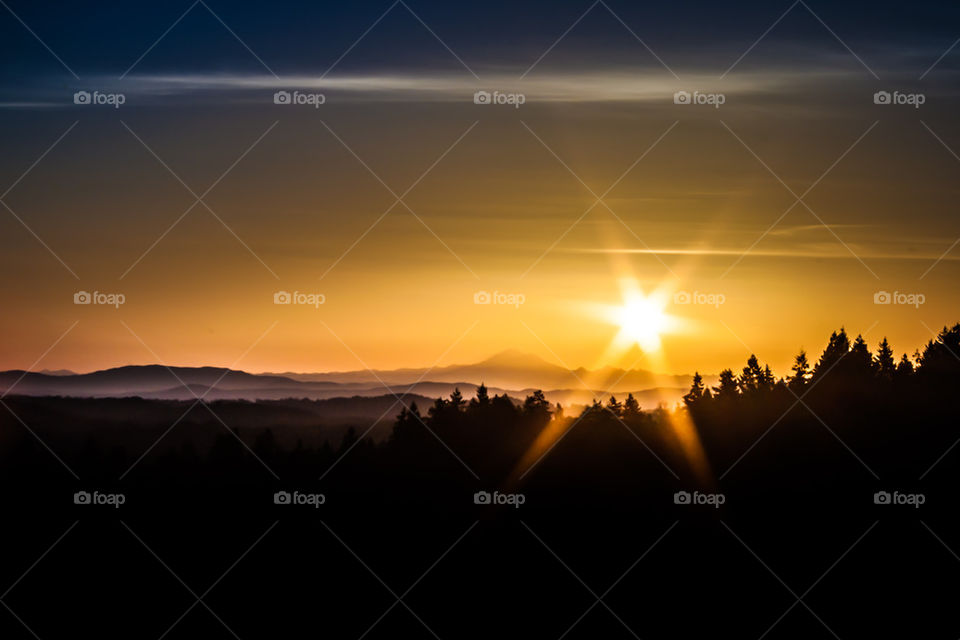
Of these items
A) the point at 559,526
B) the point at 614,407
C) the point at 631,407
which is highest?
the point at 631,407

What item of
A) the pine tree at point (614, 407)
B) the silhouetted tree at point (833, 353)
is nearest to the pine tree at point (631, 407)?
the pine tree at point (614, 407)

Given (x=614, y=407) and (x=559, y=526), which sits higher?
(x=614, y=407)

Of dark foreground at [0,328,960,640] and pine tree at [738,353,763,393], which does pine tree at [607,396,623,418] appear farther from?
pine tree at [738,353,763,393]

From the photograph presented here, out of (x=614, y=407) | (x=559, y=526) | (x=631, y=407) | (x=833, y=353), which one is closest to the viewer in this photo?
(x=614, y=407)

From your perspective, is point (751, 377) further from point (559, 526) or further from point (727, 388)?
point (559, 526)

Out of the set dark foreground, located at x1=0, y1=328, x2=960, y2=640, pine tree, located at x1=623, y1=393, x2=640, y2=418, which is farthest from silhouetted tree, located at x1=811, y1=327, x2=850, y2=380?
pine tree, located at x1=623, y1=393, x2=640, y2=418

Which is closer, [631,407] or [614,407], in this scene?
[614,407]

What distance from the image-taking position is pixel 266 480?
65.1m

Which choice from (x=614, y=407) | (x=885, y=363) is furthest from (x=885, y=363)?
(x=614, y=407)

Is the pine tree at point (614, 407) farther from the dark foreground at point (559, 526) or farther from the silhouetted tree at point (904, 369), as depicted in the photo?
the silhouetted tree at point (904, 369)

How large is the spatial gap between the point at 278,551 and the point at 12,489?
24.5 metres

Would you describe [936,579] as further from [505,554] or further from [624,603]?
[505,554]

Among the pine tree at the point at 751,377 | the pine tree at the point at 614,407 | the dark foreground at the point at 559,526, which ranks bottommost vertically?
the dark foreground at the point at 559,526

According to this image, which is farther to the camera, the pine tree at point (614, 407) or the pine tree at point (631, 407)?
the pine tree at point (631, 407)
